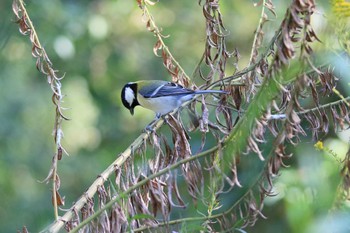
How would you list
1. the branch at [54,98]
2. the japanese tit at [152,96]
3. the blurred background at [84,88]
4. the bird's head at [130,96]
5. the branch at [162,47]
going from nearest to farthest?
the branch at [54,98]
the branch at [162,47]
the japanese tit at [152,96]
the bird's head at [130,96]
the blurred background at [84,88]

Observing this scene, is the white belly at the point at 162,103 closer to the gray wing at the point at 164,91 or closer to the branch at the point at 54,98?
the gray wing at the point at 164,91

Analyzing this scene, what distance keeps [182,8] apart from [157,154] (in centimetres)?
547

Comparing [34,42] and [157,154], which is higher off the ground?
[34,42]

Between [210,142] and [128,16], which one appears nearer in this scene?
[210,142]

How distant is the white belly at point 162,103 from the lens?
112 inches

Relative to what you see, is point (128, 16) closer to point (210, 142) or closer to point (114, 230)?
point (210, 142)

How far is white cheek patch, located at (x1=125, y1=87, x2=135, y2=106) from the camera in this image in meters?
3.57

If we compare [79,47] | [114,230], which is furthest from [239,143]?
[79,47]

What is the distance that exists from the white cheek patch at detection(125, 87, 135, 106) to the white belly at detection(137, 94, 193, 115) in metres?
0.05

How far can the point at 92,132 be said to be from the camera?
22.7 ft

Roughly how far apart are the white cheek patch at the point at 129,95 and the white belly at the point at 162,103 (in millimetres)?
49

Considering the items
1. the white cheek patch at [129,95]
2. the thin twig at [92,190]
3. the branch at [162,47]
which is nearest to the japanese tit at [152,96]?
the white cheek patch at [129,95]

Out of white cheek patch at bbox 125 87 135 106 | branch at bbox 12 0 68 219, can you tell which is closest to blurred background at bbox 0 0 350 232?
white cheek patch at bbox 125 87 135 106

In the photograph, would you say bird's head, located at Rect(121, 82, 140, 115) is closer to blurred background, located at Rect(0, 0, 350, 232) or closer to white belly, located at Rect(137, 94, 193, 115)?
white belly, located at Rect(137, 94, 193, 115)
